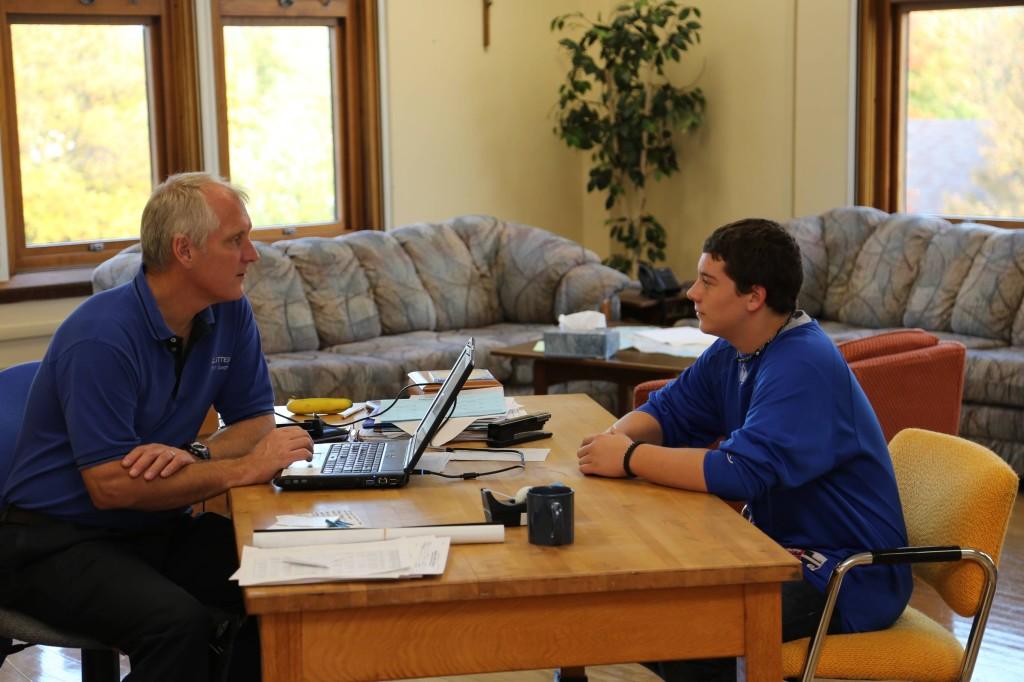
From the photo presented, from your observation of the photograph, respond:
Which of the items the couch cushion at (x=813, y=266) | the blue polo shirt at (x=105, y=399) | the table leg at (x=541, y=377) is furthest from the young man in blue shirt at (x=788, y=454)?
the couch cushion at (x=813, y=266)

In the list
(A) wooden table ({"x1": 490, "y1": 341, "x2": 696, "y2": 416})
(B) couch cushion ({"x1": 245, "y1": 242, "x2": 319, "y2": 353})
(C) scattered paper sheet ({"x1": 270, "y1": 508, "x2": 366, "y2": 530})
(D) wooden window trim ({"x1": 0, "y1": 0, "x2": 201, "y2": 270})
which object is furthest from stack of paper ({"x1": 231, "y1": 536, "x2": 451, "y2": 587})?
(D) wooden window trim ({"x1": 0, "y1": 0, "x2": 201, "y2": 270})

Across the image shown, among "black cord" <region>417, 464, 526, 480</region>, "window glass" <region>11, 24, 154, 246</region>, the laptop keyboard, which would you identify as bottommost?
"black cord" <region>417, 464, 526, 480</region>

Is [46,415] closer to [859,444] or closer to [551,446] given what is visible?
[551,446]

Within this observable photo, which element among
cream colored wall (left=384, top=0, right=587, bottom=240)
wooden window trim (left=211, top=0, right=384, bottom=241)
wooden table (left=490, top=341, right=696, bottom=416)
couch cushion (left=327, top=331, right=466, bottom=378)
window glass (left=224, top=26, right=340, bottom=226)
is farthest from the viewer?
cream colored wall (left=384, top=0, right=587, bottom=240)

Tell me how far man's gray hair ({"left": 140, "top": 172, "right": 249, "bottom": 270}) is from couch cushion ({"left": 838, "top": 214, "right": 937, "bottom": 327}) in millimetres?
4142

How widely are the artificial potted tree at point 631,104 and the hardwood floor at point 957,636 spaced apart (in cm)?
378

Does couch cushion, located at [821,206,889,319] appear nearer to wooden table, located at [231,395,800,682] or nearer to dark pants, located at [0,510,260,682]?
dark pants, located at [0,510,260,682]

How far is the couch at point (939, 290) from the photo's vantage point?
17.1ft

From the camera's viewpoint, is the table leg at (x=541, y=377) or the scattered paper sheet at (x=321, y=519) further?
the table leg at (x=541, y=377)

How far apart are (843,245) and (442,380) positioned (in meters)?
3.49

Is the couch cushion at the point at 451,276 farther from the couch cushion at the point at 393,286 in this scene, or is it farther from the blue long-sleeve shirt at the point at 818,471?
the blue long-sleeve shirt at the point at 818,471

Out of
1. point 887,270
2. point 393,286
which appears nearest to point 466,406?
point 393,286

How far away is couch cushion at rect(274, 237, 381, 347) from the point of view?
19.4ft

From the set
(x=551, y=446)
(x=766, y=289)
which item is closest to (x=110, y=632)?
(x=551, y=446)
